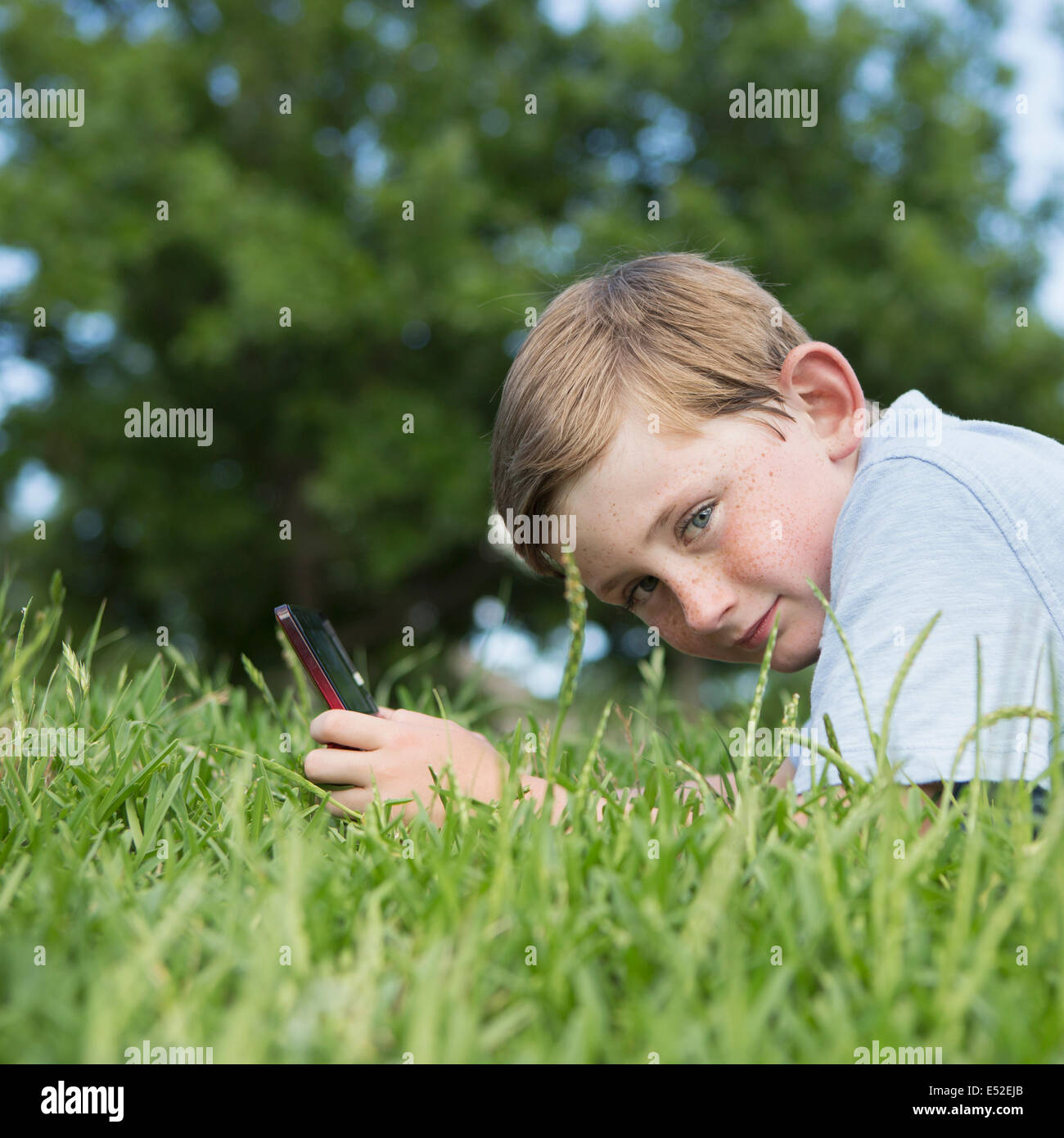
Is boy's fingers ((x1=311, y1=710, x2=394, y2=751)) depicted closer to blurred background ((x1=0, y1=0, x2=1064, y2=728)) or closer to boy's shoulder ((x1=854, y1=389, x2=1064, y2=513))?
boy's shoulder ((x1=854, y1=389, x2=1064, y2=513))

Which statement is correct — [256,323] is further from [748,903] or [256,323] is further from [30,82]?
[748,903]

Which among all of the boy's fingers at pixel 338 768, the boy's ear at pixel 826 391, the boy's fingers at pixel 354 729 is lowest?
the boy's fingers at pixel 338 768

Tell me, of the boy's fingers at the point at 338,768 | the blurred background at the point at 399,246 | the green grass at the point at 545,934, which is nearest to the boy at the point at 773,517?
the boy's fingers at the point at 338,768

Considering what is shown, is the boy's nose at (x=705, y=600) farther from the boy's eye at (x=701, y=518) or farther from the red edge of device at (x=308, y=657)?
the red edge of device at (x=308, y=657)

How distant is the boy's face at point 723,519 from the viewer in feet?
6.57

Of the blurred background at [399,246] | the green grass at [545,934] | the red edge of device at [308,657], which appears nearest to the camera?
the green grass at [545,934]

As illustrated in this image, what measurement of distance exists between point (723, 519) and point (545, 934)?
1.10 meters

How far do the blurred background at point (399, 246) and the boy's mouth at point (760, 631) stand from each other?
6.25 meters

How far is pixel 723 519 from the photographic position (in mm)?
2004

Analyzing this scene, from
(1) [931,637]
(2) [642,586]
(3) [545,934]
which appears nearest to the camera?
(3) [545,934]

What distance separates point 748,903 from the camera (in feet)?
3.88

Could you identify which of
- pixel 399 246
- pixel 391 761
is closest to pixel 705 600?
pixel 391 761

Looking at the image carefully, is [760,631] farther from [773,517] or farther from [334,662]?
[334,662]
